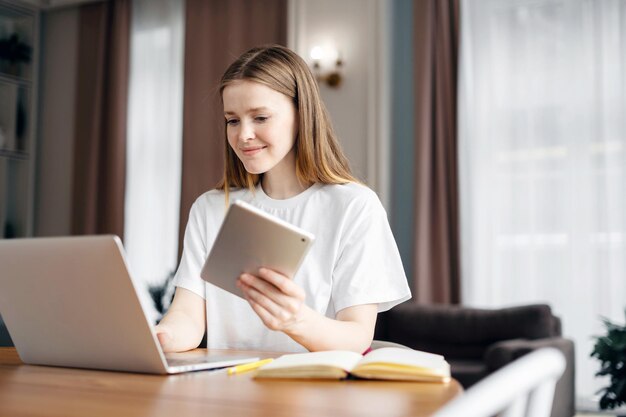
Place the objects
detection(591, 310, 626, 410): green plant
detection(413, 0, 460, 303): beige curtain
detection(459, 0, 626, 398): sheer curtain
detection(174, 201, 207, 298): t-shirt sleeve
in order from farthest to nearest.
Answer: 1. detection(413, 0, 460, 303): beige curtain
2. detection(459, 0, 626, 398): sheer curtain
3. detection(591, 310, 626, 410): green plant
4. detection(174, 201, 207, 298): t-shirt sleeve

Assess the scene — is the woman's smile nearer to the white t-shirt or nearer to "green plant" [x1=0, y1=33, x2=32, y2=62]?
the white t-shirt

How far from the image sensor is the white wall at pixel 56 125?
20.0 feet

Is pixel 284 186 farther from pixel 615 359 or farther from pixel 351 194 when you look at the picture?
pixel 615 359

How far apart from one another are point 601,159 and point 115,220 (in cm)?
335

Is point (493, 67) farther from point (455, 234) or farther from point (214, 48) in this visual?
point (214, 48)

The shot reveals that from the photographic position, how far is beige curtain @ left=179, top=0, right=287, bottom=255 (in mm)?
5258

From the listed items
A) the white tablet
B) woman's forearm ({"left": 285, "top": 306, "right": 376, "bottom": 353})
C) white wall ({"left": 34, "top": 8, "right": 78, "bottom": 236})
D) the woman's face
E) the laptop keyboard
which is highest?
white wall ({"left": 34, "top": 8, "right": 78, "bottom": 236})

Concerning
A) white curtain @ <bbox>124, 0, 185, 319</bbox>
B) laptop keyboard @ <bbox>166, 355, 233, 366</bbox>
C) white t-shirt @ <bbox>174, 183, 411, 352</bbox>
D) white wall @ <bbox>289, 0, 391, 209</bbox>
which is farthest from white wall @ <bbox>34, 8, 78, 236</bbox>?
laptop keyboard @ <bbox>166, 355, 233, 366</bbox>

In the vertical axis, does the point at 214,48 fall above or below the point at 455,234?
above

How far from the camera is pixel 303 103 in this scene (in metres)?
1.67

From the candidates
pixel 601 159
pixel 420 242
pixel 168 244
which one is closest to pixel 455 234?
pixel 420 242

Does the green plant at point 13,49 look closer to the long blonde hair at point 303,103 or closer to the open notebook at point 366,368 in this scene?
the long blonde hair at point 303,103

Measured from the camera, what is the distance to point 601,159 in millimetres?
4199

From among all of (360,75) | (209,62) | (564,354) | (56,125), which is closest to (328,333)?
(564,354)
